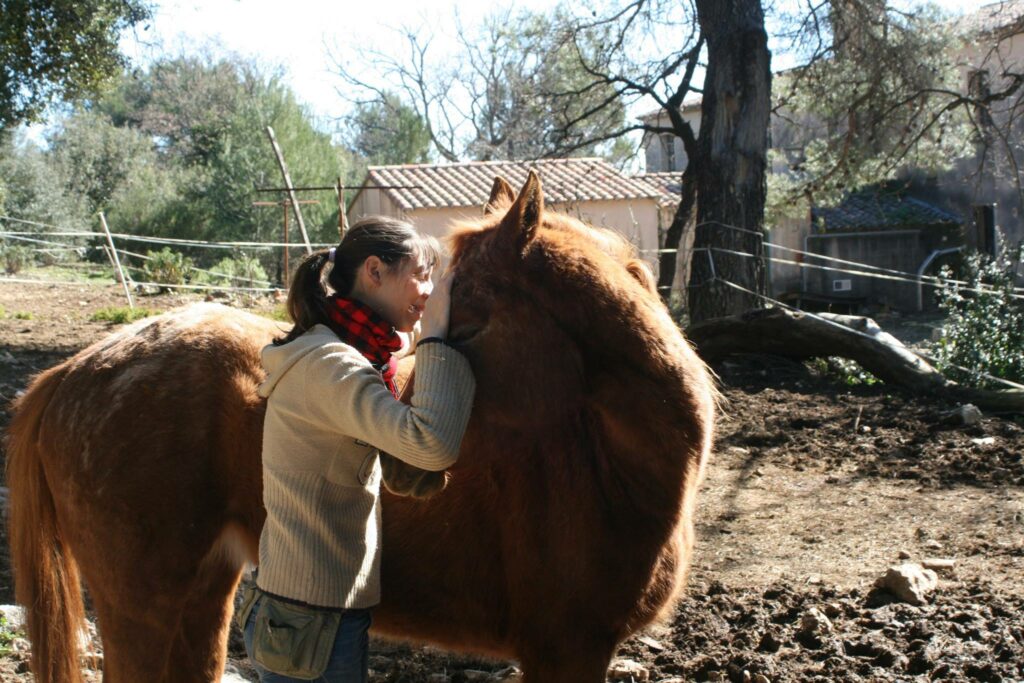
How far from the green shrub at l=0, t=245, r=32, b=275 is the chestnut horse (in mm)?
23850

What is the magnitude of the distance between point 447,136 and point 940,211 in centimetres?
2267

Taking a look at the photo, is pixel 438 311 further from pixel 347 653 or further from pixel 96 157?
pixel 96 157

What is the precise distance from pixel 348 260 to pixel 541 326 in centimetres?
54

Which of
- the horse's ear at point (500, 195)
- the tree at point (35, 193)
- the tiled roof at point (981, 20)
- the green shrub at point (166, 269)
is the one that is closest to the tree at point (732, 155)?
the tiled roof at point (981, 20)

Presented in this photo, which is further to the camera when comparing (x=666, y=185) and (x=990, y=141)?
(x=666, y=185)

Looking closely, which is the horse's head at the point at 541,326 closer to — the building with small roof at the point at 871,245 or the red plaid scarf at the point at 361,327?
the red plaid scarf at the point at 361,327

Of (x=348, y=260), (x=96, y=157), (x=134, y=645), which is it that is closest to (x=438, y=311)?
(x=348, y=260)

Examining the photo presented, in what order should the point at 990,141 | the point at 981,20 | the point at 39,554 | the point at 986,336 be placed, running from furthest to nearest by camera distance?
the point at 981,20
the point at 990,141
the point at 986,336
the point at 39,554

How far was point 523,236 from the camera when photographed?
2.17 m

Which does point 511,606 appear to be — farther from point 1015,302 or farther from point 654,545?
point 1015,302

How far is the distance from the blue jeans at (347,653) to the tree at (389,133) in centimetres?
4090

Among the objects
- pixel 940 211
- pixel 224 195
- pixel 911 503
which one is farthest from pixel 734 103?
pixel 224 195

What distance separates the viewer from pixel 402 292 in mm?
2271

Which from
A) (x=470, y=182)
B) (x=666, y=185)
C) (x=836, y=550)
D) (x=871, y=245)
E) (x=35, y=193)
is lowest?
(x=836, y=550)
